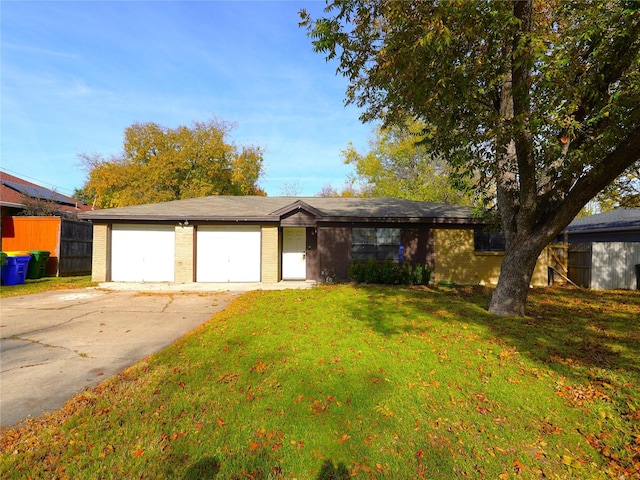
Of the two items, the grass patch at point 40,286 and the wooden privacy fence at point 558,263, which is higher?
the wooden privacy fence at point 558,263

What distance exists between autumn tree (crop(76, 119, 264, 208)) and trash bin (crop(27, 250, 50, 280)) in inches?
468

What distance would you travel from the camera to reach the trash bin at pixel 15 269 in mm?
10945

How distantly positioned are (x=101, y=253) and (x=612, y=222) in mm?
25315

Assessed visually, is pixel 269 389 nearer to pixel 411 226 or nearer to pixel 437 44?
pixel 437 44

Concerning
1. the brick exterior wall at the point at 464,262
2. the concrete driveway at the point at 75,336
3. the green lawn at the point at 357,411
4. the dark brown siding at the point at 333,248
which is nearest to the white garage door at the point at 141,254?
the concrete driveway at the point at 75,336

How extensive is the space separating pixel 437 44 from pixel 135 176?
2580cm

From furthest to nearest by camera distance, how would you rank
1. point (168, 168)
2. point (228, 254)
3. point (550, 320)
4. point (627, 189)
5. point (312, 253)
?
point (168, 168)
point (312, 253)
point (228, 254)
point (627, 189)
point (550, 320)

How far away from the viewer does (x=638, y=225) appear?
14656 millimetres

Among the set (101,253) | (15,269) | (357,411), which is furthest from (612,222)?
(15,269)

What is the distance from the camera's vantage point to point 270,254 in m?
12.3

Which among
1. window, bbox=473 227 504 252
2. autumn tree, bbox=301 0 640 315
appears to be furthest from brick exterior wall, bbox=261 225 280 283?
window, bbox=473 227 504 252

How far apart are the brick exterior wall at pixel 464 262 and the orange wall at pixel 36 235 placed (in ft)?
54.1

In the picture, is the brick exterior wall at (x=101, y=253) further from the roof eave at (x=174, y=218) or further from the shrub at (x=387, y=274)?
the shrub at (x=387, y=274)

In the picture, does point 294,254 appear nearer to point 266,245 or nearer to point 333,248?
point 266,245
